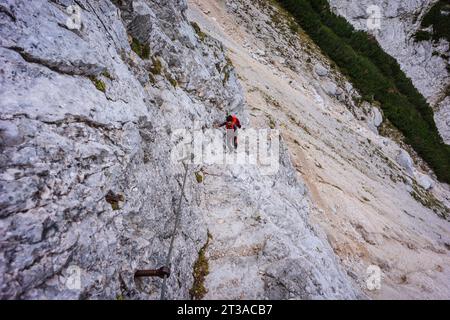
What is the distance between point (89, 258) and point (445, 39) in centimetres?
6352

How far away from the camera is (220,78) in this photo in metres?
13.3

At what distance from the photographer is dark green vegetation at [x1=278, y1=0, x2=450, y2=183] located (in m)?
34.2

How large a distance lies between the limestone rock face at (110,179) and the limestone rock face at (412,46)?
160ft

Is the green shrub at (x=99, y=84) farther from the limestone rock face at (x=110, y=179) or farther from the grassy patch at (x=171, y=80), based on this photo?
the grassy patch at (x=171, y=80)

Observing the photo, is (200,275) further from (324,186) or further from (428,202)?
(428,202)

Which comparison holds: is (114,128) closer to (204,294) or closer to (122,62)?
(122,62)

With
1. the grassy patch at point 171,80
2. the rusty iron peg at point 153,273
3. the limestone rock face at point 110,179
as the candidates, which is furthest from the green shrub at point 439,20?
the rusty iron peg at point 153,273

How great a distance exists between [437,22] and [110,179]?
211 feet

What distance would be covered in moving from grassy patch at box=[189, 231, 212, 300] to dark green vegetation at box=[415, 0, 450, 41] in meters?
60.4

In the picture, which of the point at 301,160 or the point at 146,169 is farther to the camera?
the point at 301,160

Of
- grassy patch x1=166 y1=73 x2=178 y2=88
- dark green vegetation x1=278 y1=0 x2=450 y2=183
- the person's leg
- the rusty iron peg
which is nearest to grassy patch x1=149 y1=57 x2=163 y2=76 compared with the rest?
grassy patch x1=166 y1=73 x2=178 y2=88

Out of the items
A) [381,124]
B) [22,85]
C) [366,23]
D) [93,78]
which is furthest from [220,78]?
[366,23]

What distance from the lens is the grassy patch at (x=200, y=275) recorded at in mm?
6839

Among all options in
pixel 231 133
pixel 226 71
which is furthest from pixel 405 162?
pixel 231 133
